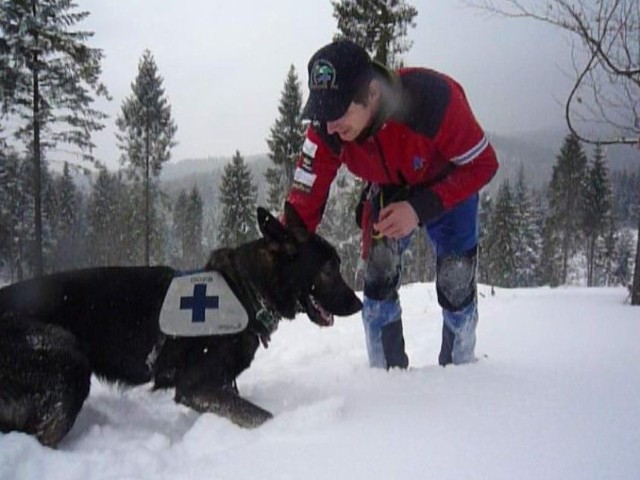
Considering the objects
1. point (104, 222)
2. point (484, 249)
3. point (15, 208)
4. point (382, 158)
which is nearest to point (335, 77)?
point (382, 158)

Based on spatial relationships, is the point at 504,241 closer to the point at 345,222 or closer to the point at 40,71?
the point at 345,222

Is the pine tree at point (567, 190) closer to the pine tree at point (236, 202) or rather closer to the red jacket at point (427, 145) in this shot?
the pine tree at point (236, 202)

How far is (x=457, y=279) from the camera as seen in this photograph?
357 cm

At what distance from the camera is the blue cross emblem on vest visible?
9.94ft

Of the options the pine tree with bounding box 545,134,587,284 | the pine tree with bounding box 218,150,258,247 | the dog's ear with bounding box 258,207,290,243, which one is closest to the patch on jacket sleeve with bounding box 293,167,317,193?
the dog's ear with bounding box 258,207,290,243

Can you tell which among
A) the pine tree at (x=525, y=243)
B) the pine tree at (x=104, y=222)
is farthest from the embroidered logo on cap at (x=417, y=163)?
the pine tree at (x=104, y=222)

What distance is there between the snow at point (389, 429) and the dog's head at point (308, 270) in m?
0.51

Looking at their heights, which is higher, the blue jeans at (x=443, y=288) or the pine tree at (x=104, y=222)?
the blue jeans at (x=443, y=288)

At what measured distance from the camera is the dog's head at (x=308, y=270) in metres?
3.38

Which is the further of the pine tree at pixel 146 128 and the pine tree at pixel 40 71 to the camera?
the pine tree at pixel 146 128

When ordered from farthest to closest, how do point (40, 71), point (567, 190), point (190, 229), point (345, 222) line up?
point (190, 229) → point (567, 190) → point (345, 222) → point (40, 71)

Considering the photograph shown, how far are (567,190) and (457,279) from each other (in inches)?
1784

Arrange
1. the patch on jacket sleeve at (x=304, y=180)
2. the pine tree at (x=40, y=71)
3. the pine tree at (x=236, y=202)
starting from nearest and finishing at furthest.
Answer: the patch on jacket sleeve at (x=304, y=180)
the pine tree at (x=40, y=71)
the pine tree at (x=236, y=202)

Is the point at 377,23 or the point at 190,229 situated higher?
the point at 377,23
